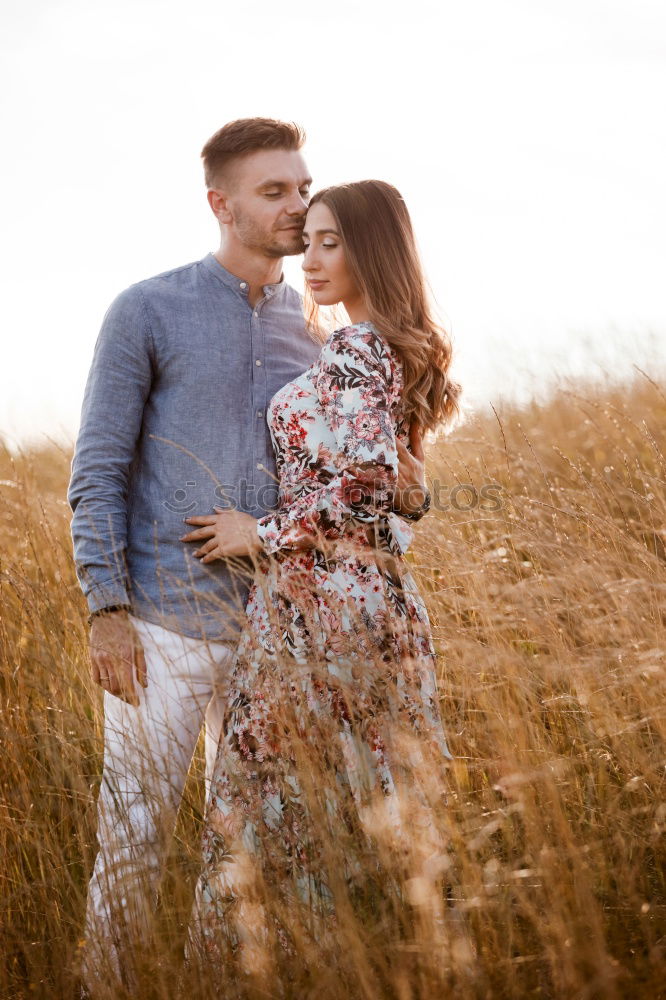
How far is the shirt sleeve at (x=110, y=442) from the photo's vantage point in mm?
2318

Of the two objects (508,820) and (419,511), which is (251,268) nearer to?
(419,511)

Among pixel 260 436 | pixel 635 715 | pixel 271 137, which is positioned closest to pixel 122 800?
pixel 260 436

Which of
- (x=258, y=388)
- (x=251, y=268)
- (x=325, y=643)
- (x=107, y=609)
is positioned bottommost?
(x=325, y=643)

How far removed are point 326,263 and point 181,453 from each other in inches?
27.1

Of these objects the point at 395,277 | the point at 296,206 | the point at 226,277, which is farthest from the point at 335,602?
the point at 296,206

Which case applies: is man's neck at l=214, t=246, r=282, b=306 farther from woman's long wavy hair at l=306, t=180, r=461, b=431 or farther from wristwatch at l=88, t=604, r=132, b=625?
wristwatch at l=88, t=604, r=132, b=625

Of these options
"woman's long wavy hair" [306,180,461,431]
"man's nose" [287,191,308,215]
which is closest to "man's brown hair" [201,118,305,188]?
"man's nose" [287,191,308,215]

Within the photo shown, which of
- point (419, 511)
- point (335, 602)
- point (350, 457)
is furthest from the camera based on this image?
point (419, 511)

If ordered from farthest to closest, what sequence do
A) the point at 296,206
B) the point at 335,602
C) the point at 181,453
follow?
1. the point at 296,206
2. the point at 181,453
3. the point at 335,602

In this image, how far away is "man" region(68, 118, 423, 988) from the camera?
229 centimetres

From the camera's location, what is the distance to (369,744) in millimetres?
2131

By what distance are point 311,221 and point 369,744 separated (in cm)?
148

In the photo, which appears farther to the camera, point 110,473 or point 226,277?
point 226,277

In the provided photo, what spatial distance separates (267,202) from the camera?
268 cm
